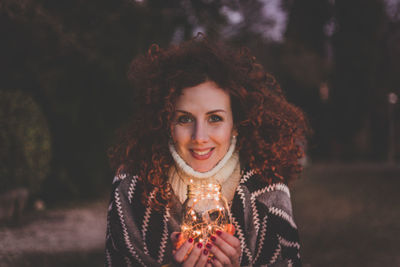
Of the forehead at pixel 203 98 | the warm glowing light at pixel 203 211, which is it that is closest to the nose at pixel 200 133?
the forehead at pixel 203 98

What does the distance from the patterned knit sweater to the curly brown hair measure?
0.10m

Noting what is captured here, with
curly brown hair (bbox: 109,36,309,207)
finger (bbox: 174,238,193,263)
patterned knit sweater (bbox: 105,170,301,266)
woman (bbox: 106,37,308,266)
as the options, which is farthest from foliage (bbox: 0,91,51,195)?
finger (bbox: 174,238,193,263)

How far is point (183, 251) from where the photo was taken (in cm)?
178

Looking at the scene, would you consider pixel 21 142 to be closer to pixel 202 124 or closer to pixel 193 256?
pixel 202 124

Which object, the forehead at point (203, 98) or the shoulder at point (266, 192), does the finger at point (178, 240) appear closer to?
the shoulder at point (266, 192)

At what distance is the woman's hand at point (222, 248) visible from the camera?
179 cm

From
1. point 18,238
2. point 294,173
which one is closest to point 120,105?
point 18,238

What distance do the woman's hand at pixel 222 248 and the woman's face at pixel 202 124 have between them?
482 millimetres

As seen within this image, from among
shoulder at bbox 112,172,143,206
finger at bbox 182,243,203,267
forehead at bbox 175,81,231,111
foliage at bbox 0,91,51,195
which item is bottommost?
finger at bbox 182,243,203,267

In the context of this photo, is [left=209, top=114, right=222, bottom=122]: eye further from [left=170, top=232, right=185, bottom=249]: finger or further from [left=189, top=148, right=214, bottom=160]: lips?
[left=170, top=232, right=185, bottom=249]: finger

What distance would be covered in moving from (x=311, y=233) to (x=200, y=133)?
4.64 meters

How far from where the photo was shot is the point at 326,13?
708 cm

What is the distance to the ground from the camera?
179 inches

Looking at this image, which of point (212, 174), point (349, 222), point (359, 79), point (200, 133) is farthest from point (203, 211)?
point (359, 79)
